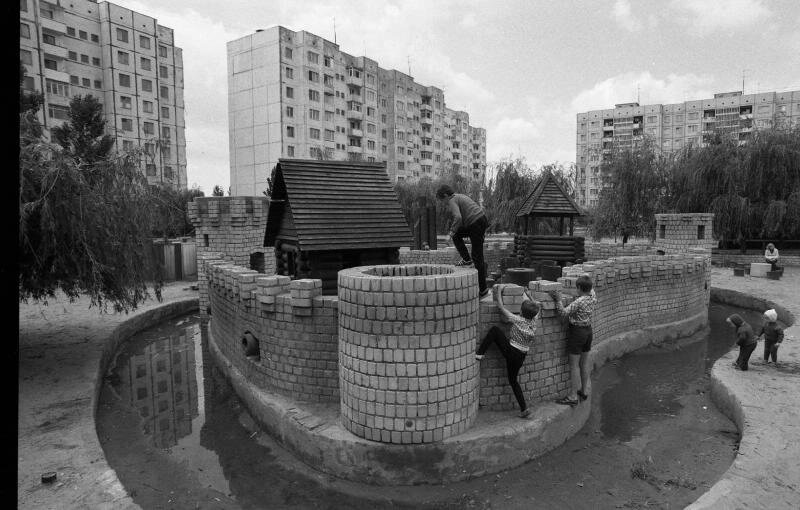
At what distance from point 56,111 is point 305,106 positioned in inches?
813

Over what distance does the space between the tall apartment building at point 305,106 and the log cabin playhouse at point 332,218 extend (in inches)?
1249

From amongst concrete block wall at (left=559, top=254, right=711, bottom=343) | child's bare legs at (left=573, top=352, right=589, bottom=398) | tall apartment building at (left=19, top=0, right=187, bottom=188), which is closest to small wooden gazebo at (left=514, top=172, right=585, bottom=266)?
concrete block wall at (left=559, top=254, right=711, bottom=343)

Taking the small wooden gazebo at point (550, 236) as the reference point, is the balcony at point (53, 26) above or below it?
above

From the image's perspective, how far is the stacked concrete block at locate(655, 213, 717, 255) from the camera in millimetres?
17578

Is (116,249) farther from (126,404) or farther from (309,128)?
(309,128)

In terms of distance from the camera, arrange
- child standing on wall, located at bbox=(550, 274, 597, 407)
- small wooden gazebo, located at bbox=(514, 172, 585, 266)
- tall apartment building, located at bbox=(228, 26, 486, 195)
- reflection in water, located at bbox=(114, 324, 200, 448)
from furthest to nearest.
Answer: tall apartment building, located at bbox=(228, 26, 486, 195) → small wooden gazebo, located at bbox=(514, 172, 585, 266) → reflection in water, located at bbox=(114, 324, 200, 448) → child standing on wall, located at bbox=(550, 274, 597, 407)

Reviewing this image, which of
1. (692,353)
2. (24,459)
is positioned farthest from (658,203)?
(24,459)

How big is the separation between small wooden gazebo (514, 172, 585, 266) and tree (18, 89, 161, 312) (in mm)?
10734

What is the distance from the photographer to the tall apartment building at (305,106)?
150 ft

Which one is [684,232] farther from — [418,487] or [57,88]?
[57,88]

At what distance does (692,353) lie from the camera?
12359 millimetres

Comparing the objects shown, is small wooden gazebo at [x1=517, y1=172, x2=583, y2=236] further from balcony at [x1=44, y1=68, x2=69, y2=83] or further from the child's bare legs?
balcony at [x1=44, y1=68, x2=69, y2=83]

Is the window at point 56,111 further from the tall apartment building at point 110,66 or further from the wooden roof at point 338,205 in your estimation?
the wooden roof at point 338,205

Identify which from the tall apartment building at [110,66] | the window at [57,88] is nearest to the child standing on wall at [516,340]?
the tall apartment building at [110,66]
